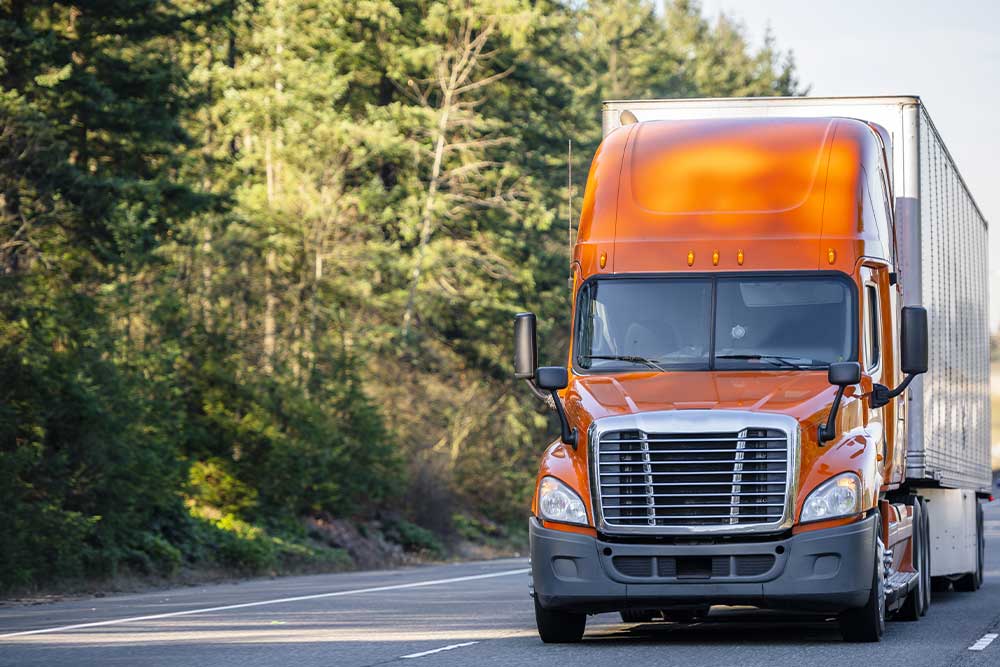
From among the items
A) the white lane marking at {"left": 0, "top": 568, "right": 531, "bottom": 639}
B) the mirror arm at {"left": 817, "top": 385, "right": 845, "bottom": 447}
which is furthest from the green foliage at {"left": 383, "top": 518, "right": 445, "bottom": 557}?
the mirror arm at {"left": 817, "top": 385, "right": 845, "bottom": 447}

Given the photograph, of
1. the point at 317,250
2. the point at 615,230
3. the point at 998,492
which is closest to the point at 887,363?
the point at 615,230

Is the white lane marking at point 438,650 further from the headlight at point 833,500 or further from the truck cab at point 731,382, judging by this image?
the headlight at point 833,500

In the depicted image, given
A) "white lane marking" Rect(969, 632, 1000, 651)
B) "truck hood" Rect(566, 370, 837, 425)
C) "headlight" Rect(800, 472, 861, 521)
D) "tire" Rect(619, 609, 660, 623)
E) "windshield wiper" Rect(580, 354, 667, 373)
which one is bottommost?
"tire" Rect(619, 609, 660, 623)

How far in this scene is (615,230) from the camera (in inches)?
551

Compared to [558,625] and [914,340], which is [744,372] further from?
[558,625]

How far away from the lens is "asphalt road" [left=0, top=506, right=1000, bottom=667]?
12359 millimetres

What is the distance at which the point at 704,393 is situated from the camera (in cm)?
1287

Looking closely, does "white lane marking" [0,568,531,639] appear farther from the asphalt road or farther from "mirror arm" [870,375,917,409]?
"mirror arm" [870,375,917,409]

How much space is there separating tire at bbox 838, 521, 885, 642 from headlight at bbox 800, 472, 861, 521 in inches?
21.8

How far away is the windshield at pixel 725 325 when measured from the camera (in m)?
13.4

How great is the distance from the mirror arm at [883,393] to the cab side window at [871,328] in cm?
18

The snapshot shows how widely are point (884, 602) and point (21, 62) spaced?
17482 mm

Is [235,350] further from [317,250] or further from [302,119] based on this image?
[302,119]

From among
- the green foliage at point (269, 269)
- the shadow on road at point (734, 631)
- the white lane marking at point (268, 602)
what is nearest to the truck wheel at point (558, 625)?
the shadow on road at point (734, 631)
